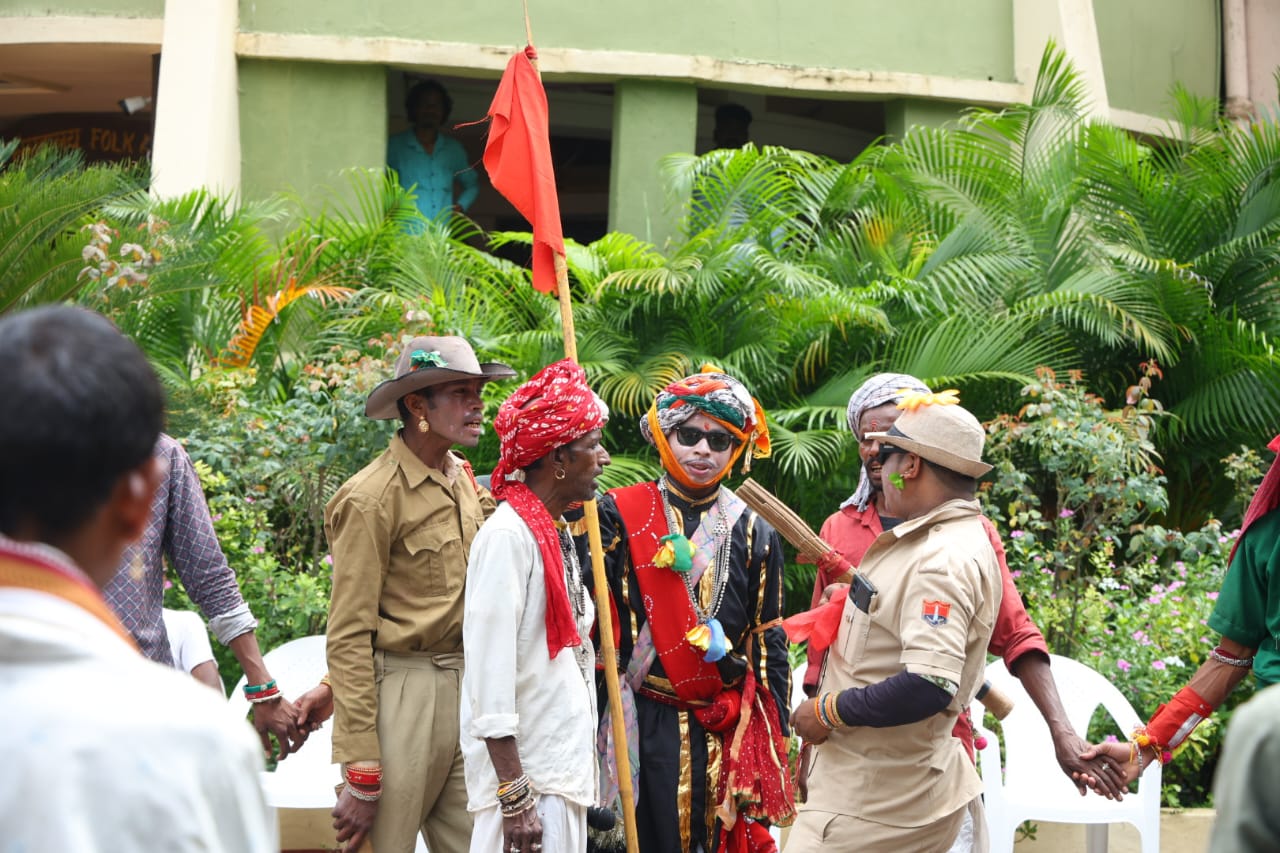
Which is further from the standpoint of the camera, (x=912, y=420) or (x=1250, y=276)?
(x=1250, y=276)

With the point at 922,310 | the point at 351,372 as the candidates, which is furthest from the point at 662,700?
the point at 922,310

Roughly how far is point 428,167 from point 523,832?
7903 mm

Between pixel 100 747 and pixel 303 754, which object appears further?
pixel 303 754

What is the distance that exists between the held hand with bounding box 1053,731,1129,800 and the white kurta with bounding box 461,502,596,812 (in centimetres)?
156

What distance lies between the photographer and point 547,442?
3928 millimetres

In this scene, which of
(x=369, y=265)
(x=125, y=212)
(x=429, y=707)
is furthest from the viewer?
(x=369, y=265)

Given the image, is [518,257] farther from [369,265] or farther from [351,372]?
[351,372]

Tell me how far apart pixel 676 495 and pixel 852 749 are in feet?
3.64

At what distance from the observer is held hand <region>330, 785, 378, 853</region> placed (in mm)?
4160

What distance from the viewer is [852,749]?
13.2ft

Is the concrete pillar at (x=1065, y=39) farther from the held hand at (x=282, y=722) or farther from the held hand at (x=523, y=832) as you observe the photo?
the held hand at (x=523, y=832)

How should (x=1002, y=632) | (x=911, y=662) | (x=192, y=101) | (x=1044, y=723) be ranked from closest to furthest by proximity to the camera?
(x=911, y=662) → (x=1002, y=632) → (x=1044, y=723) → (x=192, y=101)

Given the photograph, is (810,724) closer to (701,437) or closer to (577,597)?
(577,597)

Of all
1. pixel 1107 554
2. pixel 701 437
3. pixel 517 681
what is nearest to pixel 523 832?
pixel 517 681
